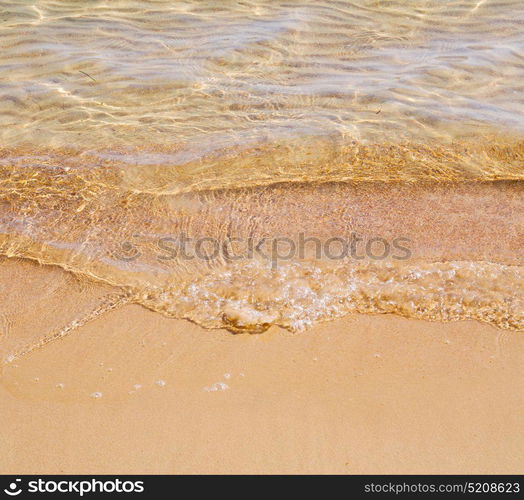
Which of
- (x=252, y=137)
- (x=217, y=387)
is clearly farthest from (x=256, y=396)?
(x=252, y=137)

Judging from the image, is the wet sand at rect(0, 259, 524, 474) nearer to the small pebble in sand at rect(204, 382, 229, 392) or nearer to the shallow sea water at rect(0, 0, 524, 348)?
the small pebble in sand at rect(204, 382, 229, 392)

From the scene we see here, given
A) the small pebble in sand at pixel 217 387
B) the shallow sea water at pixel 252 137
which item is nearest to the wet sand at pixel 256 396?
the small pebble in sand at pixel 217 387

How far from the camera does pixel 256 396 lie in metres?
2.25

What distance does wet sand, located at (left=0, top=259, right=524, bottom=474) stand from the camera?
2.00m

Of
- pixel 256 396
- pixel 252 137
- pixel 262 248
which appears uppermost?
pixel 252 137

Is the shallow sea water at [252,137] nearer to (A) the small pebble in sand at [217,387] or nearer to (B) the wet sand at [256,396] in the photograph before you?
(B) the wet sand at [256,396]

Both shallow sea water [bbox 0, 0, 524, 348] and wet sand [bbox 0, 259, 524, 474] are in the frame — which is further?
shallow sea water [bbox 0, 0, 524, 348]

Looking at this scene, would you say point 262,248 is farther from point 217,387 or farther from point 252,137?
point 252,137

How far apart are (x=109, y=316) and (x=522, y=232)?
8.31 ft

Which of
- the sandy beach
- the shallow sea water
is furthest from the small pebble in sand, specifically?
the shallow sea water

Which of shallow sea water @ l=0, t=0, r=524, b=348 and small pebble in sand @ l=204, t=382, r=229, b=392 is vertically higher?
shallow sea water @ l=0, t=0, r=524, b=348

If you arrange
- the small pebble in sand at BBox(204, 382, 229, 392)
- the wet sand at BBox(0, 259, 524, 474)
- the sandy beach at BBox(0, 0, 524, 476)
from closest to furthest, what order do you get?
the wet sand at BBox(0, 259, 524, 474), the sandy beach at BBox(0, 0, 524, 476), the small pebble in sand at BBox(204, 382, 229, 392)

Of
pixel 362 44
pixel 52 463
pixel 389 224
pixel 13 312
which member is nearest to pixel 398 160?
pixel 389 224
